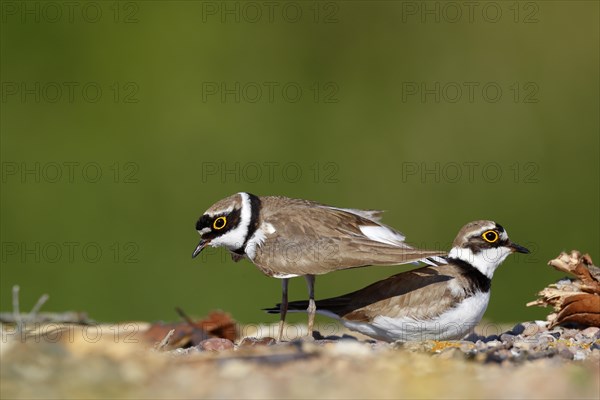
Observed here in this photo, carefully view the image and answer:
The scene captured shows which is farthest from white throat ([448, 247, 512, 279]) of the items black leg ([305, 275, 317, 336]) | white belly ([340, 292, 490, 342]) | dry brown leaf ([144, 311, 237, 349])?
dry brown leaf ([144, 311, 237, 349])

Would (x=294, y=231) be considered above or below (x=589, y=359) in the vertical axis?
above

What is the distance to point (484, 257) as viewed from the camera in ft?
13.5

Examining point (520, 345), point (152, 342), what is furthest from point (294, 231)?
point (520, 345)

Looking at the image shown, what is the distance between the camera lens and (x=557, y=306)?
4.11 meters

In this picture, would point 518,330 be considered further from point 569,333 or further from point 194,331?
point 194,331

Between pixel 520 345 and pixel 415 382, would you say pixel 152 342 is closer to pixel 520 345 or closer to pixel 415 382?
pixel 520 345

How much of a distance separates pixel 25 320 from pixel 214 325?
0.87m

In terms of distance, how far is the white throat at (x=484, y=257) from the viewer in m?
4.08

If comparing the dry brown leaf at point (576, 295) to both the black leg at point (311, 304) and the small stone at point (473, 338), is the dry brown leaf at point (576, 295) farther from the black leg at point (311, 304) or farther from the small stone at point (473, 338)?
the black leg at point (311, 304)

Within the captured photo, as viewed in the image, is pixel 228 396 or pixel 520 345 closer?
pixel 228 396

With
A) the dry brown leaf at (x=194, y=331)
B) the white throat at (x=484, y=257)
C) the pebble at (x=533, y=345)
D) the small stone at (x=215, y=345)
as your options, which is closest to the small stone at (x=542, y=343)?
the pebble at (x=533, y=345)

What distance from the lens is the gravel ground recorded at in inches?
90.6

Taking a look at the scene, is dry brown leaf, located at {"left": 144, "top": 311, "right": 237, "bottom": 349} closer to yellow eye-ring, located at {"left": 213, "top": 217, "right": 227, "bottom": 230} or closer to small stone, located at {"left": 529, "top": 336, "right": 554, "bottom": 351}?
yellow eye-ring, located at {"left": 213, "top": 217, "right": 227, "bottom": 230}

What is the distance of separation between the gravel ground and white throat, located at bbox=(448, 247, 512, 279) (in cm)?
108
